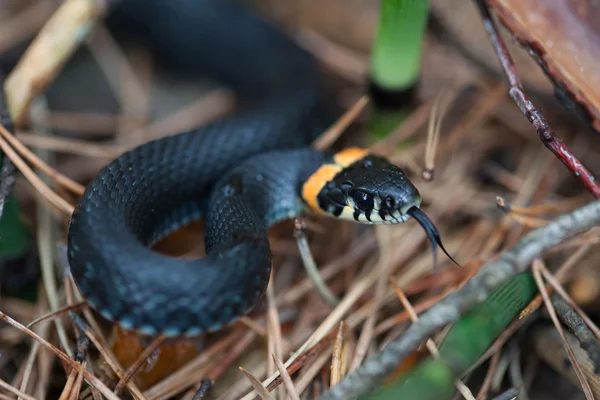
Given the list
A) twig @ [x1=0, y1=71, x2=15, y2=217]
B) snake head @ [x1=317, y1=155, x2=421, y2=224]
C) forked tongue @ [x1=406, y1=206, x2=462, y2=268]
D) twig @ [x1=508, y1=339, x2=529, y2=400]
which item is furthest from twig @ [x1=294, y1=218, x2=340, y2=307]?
twig @ [x1=0, y1=71, x2=15, y2=217]

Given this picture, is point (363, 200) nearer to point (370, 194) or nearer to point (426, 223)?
point (370, 194)

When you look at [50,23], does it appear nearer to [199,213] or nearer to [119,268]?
[199,213]

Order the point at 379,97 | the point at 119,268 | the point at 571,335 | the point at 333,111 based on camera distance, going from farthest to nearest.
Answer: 1. the point at 333,111
2. the point at 379,97
3. the point at 571,335
4. the point at 119,268

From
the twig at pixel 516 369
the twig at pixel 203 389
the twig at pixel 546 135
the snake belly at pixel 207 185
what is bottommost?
the twig at pixel 203 389

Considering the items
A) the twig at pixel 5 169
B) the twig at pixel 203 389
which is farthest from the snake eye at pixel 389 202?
the twig at pixel 5 169

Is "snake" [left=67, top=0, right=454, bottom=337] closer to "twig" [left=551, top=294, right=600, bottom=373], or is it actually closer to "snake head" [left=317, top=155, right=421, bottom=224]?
"snake head" [left=317, top=155, right=421, bottom=224]

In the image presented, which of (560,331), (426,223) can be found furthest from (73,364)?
(560,331)

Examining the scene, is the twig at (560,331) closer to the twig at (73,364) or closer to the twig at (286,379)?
the twig at (286,379)

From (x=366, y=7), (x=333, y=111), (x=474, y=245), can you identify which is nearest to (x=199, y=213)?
(x=333, y=111)

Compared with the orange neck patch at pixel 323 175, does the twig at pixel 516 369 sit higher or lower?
lower
